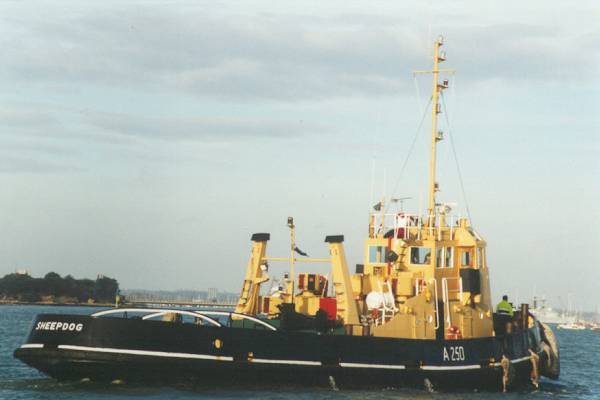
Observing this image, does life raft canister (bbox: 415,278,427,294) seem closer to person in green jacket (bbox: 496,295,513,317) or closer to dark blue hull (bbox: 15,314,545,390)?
dark blue hull (bbox: 15,314,545,390)

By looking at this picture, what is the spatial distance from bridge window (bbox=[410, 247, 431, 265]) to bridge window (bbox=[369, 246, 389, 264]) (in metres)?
0.88

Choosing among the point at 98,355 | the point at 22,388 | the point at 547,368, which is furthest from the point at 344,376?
the point at 547,368

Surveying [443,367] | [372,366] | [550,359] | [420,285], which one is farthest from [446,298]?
[550,359]

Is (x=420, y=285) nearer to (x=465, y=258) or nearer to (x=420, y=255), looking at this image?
(x=420, y=255)

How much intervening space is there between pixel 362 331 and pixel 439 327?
3146 mm

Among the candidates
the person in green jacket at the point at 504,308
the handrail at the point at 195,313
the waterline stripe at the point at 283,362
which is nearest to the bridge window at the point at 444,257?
the person in green jacket at the point at 504,308

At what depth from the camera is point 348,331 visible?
26.0 meters

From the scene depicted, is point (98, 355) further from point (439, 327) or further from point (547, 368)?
point (547, 368)

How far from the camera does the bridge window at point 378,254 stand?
95.3 ft

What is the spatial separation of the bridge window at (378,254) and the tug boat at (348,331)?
36 mm

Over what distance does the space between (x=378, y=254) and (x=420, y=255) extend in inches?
56.3

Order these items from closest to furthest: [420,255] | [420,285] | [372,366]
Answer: [372,366] < [420,285] < [420,255]

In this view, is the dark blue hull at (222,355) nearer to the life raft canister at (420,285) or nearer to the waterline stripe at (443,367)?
the waterline stripe at (443,367)

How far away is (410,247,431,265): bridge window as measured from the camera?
28.6 m
